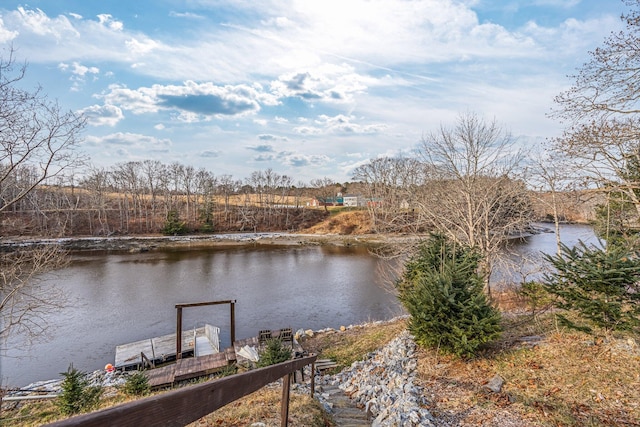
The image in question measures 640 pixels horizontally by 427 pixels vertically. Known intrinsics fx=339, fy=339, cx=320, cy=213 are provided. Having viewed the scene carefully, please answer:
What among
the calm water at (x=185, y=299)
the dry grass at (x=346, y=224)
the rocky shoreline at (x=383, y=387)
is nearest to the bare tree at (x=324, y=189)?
the dry grass at (x=346, y=224)

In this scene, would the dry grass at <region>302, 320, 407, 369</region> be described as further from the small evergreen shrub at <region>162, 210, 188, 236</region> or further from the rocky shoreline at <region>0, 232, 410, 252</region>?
the small evergreen shrub at <region>162, 210, 188, 236</region>

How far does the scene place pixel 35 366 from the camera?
11.9 m

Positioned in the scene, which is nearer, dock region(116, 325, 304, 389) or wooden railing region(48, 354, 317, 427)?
wooden railing region(48, 354, 317, 427)

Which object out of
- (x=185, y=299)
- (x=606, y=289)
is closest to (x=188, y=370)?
(x=606, y=289)

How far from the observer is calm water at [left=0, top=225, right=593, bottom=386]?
13.1m

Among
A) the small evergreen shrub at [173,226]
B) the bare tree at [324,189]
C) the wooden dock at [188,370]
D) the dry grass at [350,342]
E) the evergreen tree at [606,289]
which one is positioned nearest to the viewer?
the evergreen tree at [606,289]

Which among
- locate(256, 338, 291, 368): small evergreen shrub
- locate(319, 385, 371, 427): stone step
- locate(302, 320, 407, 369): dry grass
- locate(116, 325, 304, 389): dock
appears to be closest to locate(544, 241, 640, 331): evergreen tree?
locate(319, 385, 371, 427): stone step

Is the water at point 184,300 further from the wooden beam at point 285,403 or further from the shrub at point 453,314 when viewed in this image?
the wooden beam at point 285,403

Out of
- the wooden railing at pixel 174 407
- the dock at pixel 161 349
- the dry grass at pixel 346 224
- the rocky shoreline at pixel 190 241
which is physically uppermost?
the wooden railing at pixel 174 407

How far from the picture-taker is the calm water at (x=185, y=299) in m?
13.1

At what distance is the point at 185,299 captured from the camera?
732 inches

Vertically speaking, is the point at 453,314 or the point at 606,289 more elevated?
the point at 606,289

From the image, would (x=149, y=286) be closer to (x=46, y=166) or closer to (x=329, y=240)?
(x=46, y=166)

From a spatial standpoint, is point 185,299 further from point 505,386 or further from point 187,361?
point 505,386
